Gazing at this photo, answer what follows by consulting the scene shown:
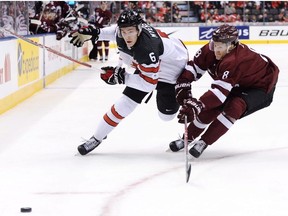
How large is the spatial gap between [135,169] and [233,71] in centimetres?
79

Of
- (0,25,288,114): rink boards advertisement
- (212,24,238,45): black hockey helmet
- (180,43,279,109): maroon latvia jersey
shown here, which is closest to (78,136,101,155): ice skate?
(180,43,279,109): maroon latvia jersey

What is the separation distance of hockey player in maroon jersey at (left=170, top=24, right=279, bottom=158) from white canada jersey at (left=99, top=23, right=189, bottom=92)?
4.4 inches

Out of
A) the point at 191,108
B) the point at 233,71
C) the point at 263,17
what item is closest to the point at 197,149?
the point at 191,108

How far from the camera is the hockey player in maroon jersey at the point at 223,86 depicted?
3.90 m

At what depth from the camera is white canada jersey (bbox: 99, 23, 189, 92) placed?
3895mm

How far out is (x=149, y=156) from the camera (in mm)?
4234

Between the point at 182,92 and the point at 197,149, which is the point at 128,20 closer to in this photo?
the point at 182,92

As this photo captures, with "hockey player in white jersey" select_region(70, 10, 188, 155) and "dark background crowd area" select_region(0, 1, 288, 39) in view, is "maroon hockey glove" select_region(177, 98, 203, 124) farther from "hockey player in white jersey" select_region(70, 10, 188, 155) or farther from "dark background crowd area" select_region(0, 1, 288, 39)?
"dark background crowd area" select_region(0, 1, 288, 39)

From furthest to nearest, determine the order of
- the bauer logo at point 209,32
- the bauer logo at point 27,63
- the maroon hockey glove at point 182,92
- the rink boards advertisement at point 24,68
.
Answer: the bauer logo at point 209,32 < the bauer logo at point 27,63 < the rink boards advertisement at point 24,68 < the maroon hockey glove at point 182,92

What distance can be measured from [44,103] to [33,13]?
12.7ft

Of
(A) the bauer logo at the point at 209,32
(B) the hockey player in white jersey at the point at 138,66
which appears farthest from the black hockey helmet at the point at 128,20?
(A) the bauer logo at the point at 209,32

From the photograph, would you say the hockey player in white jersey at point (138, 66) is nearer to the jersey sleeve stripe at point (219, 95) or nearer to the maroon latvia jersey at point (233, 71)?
the maroon latvia jersey at point (233, 71)

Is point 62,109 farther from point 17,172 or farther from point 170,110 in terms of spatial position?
point 17,172

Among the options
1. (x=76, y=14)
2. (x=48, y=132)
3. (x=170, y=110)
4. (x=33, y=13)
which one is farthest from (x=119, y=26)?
(x=76, y=14)
